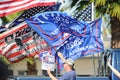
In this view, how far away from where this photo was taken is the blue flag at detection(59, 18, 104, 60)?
940 cm

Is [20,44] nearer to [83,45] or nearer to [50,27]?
[50,27]

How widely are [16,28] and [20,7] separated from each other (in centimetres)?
128

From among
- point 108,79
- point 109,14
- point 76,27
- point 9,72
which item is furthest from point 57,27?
point 9,72

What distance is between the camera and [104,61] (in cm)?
909

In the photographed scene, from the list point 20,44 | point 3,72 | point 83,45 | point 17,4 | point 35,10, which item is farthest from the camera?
point 35,10

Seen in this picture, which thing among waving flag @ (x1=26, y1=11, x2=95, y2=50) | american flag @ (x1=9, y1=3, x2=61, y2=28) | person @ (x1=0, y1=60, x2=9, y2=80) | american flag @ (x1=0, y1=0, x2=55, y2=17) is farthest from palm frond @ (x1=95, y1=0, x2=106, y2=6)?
person @ (x1=0, y1=60, x2=9, y2=80)

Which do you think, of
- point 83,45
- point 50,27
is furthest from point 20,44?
point 83,45

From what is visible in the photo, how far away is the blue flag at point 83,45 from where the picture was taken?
30.8 feet

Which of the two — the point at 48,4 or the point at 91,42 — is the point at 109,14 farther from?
the point at 91,42

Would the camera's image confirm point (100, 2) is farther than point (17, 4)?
Yes

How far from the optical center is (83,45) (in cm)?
954

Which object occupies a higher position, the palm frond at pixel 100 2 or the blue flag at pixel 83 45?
the palm frond at pixel 100 2

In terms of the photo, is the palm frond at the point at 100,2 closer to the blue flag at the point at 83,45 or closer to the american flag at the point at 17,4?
the american flag at the point at 17,4

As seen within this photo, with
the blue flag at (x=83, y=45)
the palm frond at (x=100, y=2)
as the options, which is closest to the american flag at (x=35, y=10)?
the palm frond at (x=100, y=2)
